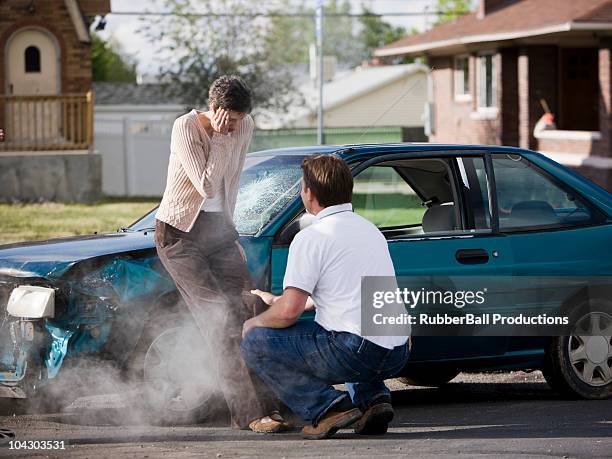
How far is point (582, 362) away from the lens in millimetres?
7543

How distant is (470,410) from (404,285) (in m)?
0.90

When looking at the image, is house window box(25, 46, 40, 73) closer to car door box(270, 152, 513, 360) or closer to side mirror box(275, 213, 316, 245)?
car door box(270, 152, 513, 360)

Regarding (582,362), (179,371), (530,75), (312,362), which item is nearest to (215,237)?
(179,371)

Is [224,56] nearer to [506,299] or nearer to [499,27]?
[499,27]

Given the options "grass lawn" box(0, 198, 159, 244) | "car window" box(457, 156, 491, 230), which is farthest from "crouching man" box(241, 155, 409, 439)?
"grass lawn" box(0, 198, 159, 244)

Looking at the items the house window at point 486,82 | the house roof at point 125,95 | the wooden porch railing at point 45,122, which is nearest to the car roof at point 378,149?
the wooden porch railing at point 45,122

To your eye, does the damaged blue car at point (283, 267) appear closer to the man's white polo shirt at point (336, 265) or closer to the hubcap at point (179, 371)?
the hubcap at point (179, 371)

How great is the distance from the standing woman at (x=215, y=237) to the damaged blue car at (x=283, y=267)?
0.22 m

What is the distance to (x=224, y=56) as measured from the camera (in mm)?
39469

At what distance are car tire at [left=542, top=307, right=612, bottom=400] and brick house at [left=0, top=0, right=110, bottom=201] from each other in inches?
842

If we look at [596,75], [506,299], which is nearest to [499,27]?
[596,75]

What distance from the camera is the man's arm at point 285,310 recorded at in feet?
20.0

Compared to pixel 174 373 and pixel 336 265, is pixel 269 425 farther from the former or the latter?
pixel 336 265

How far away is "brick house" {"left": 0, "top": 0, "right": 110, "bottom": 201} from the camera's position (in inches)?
1090
